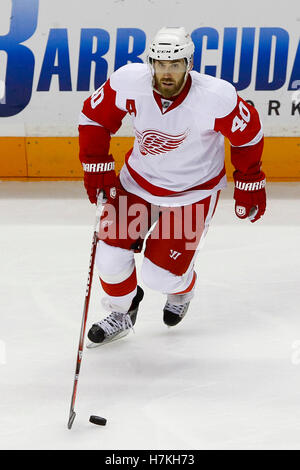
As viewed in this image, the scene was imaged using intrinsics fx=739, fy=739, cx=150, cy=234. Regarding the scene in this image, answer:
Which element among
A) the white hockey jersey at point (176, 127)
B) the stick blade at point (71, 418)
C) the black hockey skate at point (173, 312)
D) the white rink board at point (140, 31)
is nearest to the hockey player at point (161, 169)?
the white hockey jersey at point (176, 127)

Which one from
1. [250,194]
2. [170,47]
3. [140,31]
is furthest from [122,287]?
[140,31]

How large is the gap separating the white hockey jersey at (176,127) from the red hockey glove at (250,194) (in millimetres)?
112

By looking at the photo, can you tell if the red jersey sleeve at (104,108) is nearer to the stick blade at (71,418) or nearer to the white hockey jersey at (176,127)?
the white hockey jersey at (176,127)

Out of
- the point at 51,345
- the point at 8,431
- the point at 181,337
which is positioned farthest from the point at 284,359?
the point at 8,431

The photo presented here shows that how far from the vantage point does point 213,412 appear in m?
2.14

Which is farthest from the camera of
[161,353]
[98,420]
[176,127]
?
[161,353]

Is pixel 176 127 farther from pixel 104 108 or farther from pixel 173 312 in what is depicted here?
pixel 173 312

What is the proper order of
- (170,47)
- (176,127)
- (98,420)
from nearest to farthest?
1. (98,420)
2. (170,47)
3. (176,127)

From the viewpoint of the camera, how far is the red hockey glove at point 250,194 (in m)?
2.50

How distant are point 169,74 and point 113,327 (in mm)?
936

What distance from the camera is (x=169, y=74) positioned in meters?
2.25

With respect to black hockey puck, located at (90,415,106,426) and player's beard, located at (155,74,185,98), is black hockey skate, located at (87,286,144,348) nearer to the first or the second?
black hockey puck, located at (90,415,106,426)
